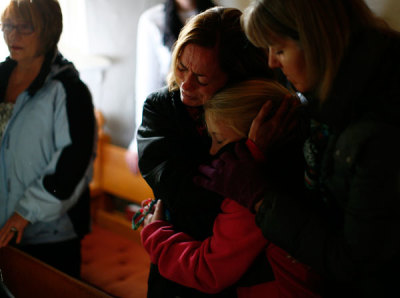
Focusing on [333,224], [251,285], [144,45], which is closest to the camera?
[333,224]

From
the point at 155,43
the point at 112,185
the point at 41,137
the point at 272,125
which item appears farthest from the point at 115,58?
the point at 272,125

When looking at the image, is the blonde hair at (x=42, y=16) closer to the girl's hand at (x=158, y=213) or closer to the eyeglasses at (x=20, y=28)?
the eyeglasses at (x=20, y=28)

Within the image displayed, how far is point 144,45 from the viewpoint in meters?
2.27

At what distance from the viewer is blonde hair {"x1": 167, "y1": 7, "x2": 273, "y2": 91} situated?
0.95 m

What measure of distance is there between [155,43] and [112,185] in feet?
2.96

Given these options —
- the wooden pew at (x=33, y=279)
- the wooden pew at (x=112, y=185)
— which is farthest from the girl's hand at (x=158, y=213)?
the wooden pew at (x=112, y=185)

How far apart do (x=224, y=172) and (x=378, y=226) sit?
11.9 inches

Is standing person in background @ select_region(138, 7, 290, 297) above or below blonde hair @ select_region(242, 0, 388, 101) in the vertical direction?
below

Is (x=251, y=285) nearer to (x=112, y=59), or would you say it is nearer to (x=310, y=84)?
(x=310, y=84)

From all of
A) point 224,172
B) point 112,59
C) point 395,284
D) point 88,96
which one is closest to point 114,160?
point 112,59

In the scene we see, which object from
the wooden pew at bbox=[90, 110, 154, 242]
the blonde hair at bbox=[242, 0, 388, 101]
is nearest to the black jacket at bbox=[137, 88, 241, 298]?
the blonde hair at bbox=[242, 0, 388, 101]

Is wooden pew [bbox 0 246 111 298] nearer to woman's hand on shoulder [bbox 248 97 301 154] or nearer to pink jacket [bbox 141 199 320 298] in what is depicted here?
pink jacket [bbox 141 199 320 298]

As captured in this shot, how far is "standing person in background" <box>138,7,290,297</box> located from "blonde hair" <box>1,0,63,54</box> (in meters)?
0.46

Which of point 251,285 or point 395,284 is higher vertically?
point 395,284
